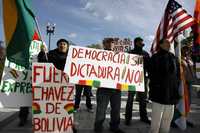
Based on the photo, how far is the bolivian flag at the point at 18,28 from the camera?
596cm

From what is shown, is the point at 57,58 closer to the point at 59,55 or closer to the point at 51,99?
the point at 59,55

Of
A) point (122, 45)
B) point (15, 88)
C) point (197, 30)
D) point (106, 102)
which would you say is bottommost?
point (106, 102)

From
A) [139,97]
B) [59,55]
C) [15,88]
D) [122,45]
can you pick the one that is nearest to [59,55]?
[59,55]

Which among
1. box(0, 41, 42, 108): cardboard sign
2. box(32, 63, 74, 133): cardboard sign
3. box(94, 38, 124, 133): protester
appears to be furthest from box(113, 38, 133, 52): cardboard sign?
box(32, 63, 74, 133): cardboard sign

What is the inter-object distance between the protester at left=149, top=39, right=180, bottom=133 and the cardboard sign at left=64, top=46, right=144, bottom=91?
1.97 feet

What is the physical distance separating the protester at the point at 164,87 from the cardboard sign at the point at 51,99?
1.40 m

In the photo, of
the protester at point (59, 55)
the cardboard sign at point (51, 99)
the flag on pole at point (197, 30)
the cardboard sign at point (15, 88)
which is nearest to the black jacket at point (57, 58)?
the protester at point (59, 55)

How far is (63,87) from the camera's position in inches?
237

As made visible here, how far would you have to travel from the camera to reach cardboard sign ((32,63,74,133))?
5.93 meters

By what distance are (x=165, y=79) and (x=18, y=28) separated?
2.54 metres

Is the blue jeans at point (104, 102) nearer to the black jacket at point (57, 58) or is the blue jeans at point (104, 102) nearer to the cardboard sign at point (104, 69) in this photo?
the cardboard sign at point (104, 69)

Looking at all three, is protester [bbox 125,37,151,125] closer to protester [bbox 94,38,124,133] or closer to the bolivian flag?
protester [bbox 94,38,124,133]

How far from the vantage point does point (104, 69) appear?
658 cm

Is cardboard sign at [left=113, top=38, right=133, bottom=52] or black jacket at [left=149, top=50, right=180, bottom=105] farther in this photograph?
cardboard sign at [left=113, top=38, right=133, bottom=52]
